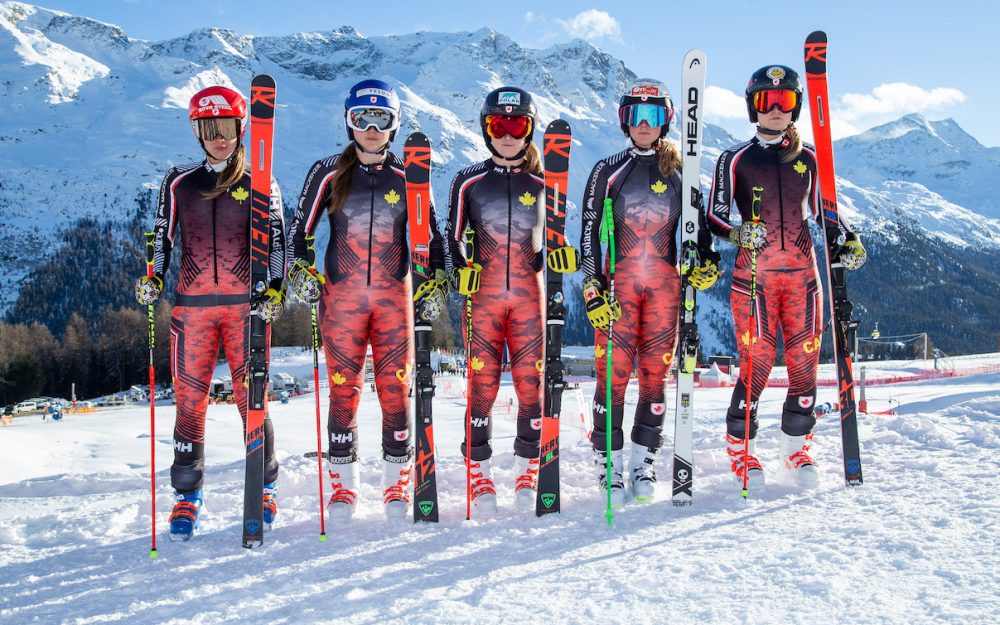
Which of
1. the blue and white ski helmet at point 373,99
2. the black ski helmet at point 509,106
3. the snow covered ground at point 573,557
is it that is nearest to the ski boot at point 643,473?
the snow covered ground at point 573,557

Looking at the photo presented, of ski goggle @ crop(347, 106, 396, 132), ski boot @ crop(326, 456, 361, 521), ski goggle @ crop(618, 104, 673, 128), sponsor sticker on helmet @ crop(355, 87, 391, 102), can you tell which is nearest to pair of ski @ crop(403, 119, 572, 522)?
ski goggle @ crop(347, 106, 396, 132)

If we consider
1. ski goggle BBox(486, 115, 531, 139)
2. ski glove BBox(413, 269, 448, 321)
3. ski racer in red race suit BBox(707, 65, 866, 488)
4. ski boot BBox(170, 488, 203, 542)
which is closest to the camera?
ski boot BBox(170, 488, 203, 542)

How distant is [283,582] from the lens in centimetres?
381

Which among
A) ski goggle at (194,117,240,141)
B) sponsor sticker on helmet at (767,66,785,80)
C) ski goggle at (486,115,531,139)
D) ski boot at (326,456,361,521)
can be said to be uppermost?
sponsor sticker on helmet at (767,66,785,80)

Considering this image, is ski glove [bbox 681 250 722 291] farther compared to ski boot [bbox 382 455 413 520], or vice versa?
ski glove [bbox 681 250 722 291]

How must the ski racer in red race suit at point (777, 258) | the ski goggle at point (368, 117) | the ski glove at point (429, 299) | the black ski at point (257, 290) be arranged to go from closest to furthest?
the black ski at point (257, 290)
the ski glove at point (429, 299)
the ski goggle at point (368, 117)
the ski racer in red race suit at point (777, 258)

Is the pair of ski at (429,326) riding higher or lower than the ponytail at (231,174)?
lower

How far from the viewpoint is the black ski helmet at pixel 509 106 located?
5395 mm

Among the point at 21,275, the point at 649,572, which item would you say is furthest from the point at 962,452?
the point at 21,275

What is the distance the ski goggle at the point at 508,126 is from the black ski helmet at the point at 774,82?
1.95m

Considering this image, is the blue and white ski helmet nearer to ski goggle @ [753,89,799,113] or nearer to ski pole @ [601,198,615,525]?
ski pole @ [601,198,615,525]

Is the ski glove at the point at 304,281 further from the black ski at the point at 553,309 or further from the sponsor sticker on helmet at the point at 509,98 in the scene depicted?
the sponsor sticker on helmet at the point at 509,98

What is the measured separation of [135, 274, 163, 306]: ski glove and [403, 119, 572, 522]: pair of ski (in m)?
1.84

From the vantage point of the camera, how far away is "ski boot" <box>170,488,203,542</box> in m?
4.72
